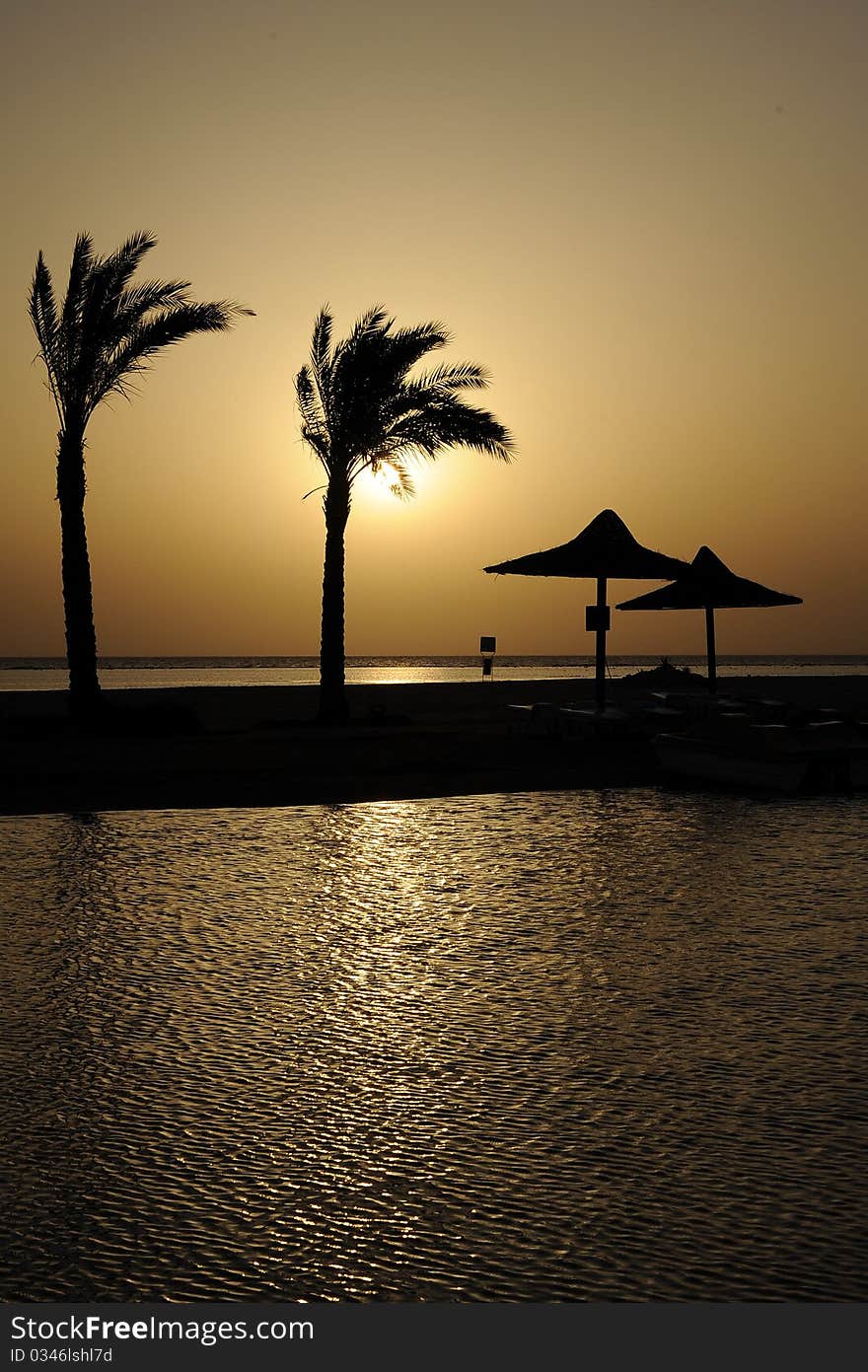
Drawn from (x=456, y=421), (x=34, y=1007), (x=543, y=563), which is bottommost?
(x=34, y=1007)

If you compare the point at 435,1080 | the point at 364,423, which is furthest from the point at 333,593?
the point at 435,1080

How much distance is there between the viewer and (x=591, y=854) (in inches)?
449

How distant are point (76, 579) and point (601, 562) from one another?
9.57 metres

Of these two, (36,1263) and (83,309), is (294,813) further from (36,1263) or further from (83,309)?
(83,309)

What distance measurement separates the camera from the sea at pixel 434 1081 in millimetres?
3719

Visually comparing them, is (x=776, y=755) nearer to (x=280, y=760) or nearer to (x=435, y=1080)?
(x=280, y=760)

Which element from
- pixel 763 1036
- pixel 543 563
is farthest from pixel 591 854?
pixel 543 563

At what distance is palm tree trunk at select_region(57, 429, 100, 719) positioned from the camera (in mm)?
26094

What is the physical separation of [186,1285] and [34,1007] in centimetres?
322

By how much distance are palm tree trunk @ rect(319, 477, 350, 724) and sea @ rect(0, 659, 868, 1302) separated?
1817cm

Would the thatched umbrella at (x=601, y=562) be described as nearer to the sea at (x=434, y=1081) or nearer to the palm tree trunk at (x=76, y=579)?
the palm tree trunk at (x=76, y=579)

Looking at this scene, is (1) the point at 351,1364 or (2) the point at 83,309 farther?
(2) the point at 83,309

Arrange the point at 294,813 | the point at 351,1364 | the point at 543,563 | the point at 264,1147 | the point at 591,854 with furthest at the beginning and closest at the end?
1. the point at 543,563
2. the point at 294,813
3. the point at 591,854
4. the point at 264,1147
5. the point at 351,1364

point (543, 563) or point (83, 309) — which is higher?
point (83, 309)
